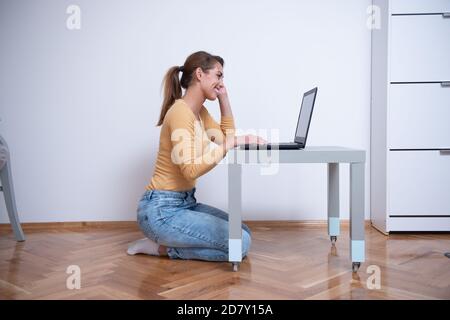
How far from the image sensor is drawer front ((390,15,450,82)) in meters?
2.14

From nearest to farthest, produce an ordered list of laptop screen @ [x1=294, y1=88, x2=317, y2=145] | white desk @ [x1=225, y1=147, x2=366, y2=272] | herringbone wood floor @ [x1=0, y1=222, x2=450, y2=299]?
herringbone wood floor @ [x1=0, y1=222, x2=450, y2=299] < white desk @ [x1=225, y1=147, x2=366, y2=272] < laptop screen @ [x1=294, y1=88, x2=317, y2=145]

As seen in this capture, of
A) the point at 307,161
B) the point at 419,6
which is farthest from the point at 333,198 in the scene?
the point at 419,6

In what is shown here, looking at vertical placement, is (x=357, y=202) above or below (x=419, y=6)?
below

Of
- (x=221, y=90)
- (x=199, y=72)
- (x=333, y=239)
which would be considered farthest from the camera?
(x=333, y=239)

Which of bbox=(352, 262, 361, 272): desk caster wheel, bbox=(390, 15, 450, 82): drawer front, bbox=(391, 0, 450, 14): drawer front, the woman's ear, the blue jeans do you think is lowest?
bbox=(352, 262, 361, 272): desk caster wheel

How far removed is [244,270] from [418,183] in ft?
3.94

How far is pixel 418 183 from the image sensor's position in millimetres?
2174

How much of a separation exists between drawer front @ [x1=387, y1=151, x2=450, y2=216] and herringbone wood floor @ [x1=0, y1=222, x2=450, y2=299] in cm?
16

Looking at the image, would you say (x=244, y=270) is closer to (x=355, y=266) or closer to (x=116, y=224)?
(x=355, y=266)

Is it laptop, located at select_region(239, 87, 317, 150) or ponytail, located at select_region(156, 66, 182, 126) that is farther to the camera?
ponytail, located at select_region(156, 66, 182, 126)

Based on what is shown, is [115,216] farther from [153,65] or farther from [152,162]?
[153,65]

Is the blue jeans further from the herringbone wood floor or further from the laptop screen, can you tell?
the laptop screen

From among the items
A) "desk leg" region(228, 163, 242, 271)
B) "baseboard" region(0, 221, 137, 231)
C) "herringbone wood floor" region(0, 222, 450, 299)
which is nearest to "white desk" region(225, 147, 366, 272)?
"desk leg" region(228, 163, 242, 271)

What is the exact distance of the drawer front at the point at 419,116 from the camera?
2152 mm
